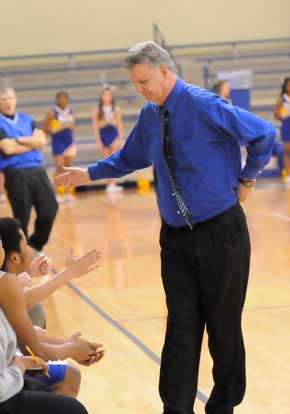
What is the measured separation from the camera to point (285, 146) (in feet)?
55.1

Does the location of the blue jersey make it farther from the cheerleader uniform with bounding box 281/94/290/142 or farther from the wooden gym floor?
the cheerleader uniform with bounding box 281/94/290/142

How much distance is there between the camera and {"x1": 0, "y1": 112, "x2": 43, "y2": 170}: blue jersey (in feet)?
29.5

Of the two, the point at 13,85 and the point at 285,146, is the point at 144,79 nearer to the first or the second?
the point at 285,146

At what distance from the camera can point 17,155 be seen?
29.7 feet

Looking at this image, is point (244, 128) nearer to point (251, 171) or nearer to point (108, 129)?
point (251, 171)

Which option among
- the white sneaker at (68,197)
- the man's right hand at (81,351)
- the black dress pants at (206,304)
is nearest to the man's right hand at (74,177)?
the black dress pants at (206,304)

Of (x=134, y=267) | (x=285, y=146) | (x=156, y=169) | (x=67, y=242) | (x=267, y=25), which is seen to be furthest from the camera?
(x=267, y=25)

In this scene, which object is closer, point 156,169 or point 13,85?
point 156,169

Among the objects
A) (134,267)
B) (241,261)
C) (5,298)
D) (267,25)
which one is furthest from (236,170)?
(267,25)

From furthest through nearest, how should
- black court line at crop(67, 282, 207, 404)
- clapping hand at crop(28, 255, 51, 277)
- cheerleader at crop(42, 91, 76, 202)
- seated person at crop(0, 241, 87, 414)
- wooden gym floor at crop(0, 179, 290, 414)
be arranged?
cheerleader at crop(42, 91, 76, 202) → black court line at crop(67, 282, 207, 404) → wooden gym floor at crop(0, 179, 290, 414) → clapping hand at crop(28, 255, 51, 277) → seated person at crop(0, 241, 87, 414)

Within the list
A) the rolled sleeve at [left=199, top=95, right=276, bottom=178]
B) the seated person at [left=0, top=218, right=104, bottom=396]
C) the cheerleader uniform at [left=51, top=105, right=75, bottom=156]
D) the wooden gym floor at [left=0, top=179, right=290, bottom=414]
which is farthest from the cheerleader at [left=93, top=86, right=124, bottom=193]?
the rolled sleeve at [left=199, top=95, right=276, bottom=178]

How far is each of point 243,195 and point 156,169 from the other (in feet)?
1.30

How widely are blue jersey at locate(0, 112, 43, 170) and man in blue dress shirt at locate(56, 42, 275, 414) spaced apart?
473cm

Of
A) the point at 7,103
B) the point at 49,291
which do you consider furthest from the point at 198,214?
the point at 7,103
